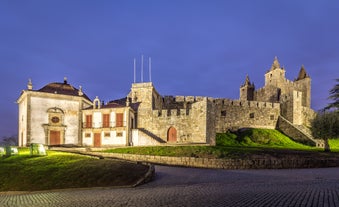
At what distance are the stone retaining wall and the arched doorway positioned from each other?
37.4 feet

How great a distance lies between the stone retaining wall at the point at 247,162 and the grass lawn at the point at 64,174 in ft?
21.7

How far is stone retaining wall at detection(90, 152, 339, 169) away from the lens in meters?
23.6

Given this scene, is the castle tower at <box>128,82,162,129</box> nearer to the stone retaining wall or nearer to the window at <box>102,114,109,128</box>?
the window at <box>102,114,109,128</box>

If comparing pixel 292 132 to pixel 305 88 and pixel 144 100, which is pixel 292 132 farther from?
pixel 144 100

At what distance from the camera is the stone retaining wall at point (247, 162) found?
2358 cm

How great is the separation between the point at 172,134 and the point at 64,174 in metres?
21.5

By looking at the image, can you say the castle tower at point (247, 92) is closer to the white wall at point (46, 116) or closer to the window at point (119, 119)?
the window at point (119, 119)

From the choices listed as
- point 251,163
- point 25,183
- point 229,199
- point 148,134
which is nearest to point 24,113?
point 148,134

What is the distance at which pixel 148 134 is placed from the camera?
1483 inches

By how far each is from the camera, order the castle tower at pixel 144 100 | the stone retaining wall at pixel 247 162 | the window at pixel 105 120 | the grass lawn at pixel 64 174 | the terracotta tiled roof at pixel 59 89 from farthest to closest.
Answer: the castle tower at pixel 144 100 < the terracotta tiled roof at pixel 59 89 < the window at pixel 105 120 < the stone retaining wall at pixel 247 162 < the grass lawn at pixel 64 174

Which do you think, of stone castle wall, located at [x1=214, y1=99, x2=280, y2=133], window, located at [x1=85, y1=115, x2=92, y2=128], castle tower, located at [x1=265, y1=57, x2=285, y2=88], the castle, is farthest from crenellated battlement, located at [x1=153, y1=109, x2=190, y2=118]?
castle tower, located at [x1=265, y1=57, x2=285, y2=88]

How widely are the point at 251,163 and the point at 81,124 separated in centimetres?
2362

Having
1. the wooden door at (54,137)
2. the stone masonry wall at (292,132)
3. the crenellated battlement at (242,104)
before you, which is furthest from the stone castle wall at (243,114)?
the wooden door at (54,137)

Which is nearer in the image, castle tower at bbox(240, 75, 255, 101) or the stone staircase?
the stone staircase
